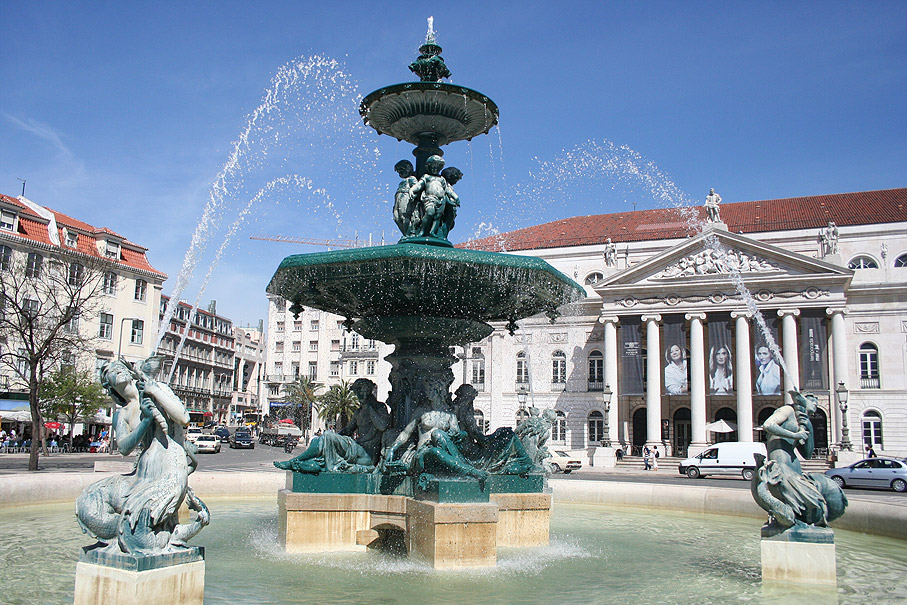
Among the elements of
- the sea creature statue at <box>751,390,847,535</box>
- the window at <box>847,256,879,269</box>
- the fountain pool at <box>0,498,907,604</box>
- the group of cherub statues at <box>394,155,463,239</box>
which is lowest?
the fountain pool at <box>0,498,907,604</box>

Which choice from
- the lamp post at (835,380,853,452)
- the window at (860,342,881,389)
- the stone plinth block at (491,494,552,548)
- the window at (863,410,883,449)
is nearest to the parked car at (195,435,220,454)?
the lamp post at (835,380,853,452)

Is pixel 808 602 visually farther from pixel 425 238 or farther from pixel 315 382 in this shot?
pixel 315 382

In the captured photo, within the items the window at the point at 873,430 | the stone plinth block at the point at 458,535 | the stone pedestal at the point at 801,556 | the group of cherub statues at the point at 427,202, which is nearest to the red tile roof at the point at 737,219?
the window at the point at 873,430

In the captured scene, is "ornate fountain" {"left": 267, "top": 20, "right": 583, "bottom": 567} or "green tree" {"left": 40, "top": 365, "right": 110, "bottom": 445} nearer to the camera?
"ornate fountain" {"left": 267, "top": 20, "right": 583, "bottom": 567}

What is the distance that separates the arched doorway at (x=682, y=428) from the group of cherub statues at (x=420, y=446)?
148 ft

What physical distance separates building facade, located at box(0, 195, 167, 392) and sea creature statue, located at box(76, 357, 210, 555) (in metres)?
39.7

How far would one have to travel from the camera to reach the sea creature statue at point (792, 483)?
6.88m

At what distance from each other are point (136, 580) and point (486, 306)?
6.08 m

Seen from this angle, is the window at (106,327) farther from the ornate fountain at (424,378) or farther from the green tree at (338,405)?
the ornate fountain at (424,378)

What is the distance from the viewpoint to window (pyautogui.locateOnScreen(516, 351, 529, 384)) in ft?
187

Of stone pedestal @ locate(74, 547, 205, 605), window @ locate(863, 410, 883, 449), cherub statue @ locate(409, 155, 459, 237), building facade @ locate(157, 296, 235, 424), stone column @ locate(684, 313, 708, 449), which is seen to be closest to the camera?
stone pedestal @ locate(74, 547, 205, 605)

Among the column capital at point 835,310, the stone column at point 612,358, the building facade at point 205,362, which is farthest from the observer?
the building facade at point 205,362

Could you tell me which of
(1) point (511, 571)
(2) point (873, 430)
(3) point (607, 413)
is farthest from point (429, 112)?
(2) point (873, 430)

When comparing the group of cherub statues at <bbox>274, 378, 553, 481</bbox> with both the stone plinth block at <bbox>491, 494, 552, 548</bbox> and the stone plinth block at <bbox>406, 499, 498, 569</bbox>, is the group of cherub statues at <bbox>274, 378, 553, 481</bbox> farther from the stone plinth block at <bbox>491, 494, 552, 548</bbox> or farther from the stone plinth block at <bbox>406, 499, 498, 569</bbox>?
the stone plinth block at <bbox>406, 499, 498, 569</bbox>
